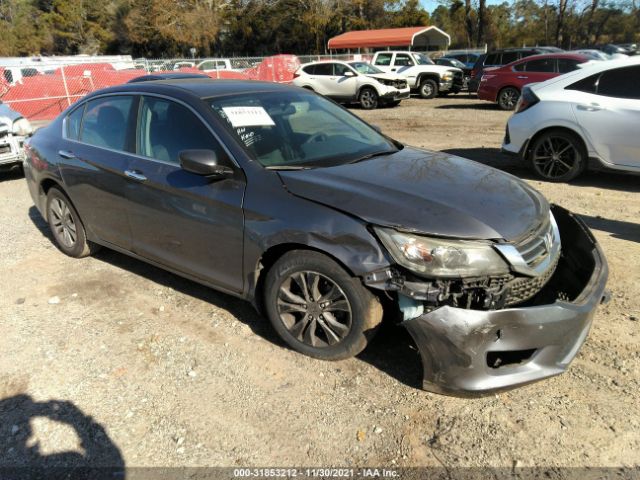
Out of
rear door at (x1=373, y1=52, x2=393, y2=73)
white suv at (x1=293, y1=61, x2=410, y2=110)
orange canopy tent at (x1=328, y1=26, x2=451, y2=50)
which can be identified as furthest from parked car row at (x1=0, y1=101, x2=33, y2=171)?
orange canopy tent at (x1=328, y1=26, x2=451, y2=50)

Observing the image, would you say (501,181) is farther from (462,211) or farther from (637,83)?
(637,83)

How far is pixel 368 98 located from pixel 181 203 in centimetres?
1489

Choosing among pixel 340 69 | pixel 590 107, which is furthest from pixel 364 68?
pixel 590 107

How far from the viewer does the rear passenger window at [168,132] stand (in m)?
3.49

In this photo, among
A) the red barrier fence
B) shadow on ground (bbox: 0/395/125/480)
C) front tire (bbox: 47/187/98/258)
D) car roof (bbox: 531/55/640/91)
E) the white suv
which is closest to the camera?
shadow on ground (bbox: 0/395/125/480)

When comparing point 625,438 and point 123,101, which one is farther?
point 123,101

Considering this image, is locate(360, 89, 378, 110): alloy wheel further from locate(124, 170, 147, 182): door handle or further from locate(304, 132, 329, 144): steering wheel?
locate(124, 170, 147, 182): door handle

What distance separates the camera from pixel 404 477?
2.38m

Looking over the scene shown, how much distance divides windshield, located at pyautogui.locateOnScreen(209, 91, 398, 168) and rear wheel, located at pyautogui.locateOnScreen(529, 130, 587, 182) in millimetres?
3841

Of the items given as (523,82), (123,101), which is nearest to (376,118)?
(523,82)

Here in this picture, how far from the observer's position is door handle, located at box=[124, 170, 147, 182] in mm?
3754

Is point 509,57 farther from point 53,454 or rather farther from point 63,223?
point 53,454

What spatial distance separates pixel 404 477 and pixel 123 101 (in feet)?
11.2

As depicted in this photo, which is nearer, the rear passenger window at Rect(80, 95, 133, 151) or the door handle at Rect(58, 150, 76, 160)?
the rear passenger window at Rect(80, 95, 133, 151)
